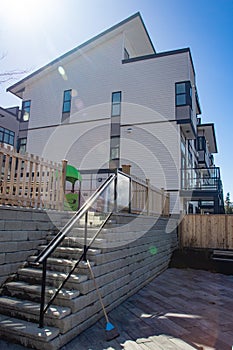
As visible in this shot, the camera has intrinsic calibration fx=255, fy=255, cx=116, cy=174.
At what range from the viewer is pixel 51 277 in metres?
3.36

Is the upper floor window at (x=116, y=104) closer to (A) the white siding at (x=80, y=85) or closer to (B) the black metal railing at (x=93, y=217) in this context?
(A) the white siding at (x=80, y=85)

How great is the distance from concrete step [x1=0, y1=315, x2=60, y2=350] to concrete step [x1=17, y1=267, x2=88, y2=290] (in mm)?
564

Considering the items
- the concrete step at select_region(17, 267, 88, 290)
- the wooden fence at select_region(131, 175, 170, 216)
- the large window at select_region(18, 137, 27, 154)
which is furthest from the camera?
the large window at select_region(18, 137, 27, 154)

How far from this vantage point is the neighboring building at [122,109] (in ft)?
40.9

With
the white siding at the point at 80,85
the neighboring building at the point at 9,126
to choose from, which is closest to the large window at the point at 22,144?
the white siding at the point at 80,85

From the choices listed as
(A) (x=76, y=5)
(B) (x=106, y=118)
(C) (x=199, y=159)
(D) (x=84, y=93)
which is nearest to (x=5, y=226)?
(A) (x=76, y=5)

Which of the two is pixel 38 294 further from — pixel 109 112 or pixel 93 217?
pixel 109 112

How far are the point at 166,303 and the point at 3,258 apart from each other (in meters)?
2.74

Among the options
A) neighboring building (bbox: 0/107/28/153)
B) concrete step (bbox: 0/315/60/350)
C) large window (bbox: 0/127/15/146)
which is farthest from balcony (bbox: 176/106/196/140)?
large window (bbox: 0/127/15/146)

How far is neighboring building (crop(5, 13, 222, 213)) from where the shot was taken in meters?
12.5

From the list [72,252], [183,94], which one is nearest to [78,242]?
[72,252]

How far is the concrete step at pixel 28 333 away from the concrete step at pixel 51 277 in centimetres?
56

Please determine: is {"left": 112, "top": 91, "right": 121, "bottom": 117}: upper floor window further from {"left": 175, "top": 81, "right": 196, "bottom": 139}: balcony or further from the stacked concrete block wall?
the stacked concrete block wall

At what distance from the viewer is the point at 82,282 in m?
3.18
